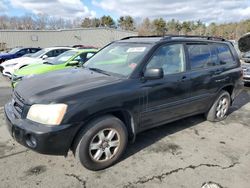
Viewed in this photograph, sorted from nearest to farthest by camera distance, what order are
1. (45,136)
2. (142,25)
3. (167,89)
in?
(45,136)
(167,89)
(142,25)

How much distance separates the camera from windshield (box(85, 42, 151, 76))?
3.70 metres

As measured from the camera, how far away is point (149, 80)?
11.9 feet

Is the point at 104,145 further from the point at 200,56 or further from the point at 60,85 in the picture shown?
the point at 200,56

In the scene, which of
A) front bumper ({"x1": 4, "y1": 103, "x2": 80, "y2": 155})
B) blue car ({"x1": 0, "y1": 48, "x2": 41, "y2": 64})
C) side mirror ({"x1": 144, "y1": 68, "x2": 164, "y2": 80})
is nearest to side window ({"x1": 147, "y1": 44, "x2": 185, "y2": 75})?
side mirror ({"x1": 144, "y1": 68, "x2": 164, "y2": 80})

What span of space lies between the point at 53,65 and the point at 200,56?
4.88 metres

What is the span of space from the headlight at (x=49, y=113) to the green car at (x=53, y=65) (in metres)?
3.95

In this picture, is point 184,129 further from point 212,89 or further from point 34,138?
point 34,138

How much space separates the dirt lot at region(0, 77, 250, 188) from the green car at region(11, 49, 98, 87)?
275 centimetres

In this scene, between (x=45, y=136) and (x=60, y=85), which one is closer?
(x=45, y=136)

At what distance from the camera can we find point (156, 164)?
3.49 metres

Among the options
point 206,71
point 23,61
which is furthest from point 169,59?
point 23,61

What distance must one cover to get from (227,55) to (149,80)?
262cm

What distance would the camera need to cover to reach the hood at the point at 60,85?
2.96 metres

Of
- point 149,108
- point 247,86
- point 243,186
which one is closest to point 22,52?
point 247,86
